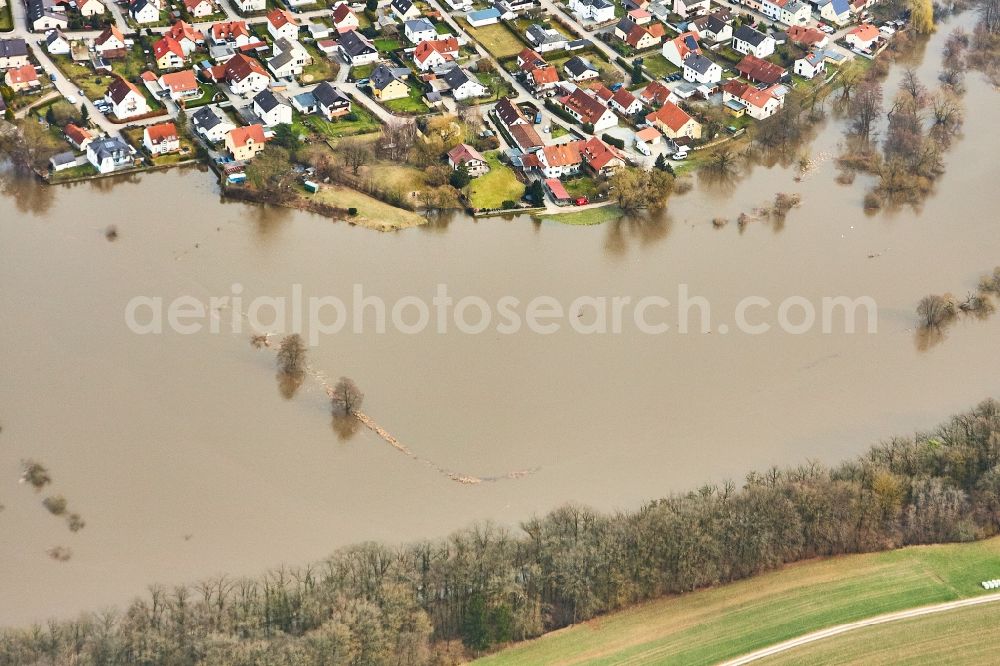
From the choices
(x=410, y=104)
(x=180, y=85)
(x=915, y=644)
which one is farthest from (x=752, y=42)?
(x=915, y=644)

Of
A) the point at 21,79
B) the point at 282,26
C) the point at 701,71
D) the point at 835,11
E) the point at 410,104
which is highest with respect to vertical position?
the point at 835,11

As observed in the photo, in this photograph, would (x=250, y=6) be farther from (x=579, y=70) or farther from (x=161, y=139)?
(x=579, y=70)

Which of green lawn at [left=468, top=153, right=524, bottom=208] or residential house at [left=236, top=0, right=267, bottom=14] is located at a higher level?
residential house at [left=236, top=0, right=267, bottom=14]

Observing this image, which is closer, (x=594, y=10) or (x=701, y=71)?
A: (x=701, y=71)

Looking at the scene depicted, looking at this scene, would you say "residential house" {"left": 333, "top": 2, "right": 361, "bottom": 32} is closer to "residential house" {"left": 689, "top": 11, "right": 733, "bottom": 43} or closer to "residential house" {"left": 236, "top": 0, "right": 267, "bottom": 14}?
"residential house" {"left": 236, "top": 0, "right": 267, "bottom": 14}

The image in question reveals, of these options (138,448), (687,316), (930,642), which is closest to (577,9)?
(687,316)

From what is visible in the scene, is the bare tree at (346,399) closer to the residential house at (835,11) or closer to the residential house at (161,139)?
the residential house at (161,139)

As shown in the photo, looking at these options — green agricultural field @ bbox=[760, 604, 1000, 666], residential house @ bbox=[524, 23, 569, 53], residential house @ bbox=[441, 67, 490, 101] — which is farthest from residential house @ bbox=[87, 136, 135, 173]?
green agricultural field @ bbox=[760, 604, 1000, 666]
